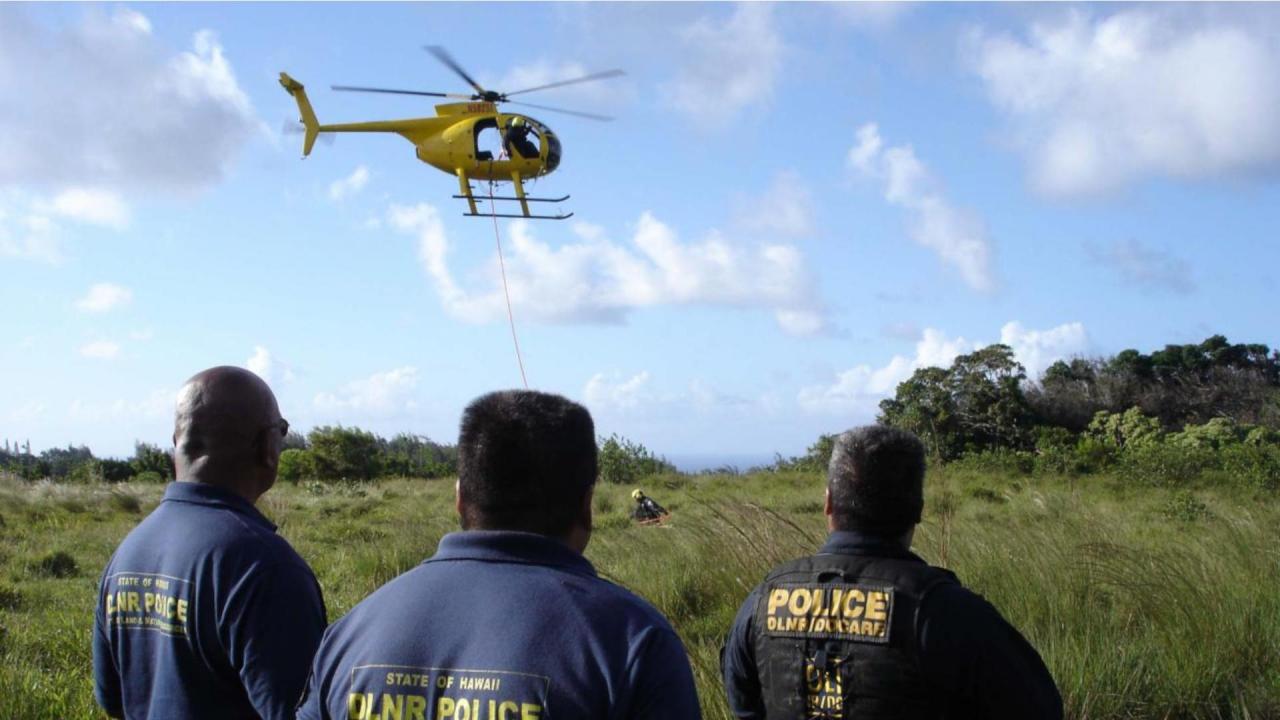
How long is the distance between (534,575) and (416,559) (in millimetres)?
7531

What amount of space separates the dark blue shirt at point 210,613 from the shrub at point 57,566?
30.6 feet

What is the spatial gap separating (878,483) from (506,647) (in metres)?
1.50

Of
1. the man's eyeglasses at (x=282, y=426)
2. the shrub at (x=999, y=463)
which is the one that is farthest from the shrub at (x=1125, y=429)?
the man's eyeglasses at (x=282, y=426)

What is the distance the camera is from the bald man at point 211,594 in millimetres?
2910

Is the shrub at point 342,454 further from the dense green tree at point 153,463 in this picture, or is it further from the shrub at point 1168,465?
the shrub at point 1168,465

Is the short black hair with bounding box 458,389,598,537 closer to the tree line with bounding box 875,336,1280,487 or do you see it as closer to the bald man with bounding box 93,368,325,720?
the bald man with bounding box 93,368,325,720

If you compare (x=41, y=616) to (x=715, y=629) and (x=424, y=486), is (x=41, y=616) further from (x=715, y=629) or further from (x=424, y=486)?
(x=424, y=486)

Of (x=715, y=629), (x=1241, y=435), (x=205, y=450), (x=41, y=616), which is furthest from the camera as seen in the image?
(x=1241, y=435)

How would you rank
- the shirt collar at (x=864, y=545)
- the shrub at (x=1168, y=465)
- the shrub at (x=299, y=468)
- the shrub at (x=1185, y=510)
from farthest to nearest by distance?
the shrub at (x=299, y=468)
the shrub at (x=1168, y=465)
the shrub at (x=1185, y=510)
the shirt collar at (x=864, y=545)

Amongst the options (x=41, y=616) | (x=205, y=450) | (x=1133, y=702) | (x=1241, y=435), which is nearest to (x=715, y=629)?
(x=1133, y=702)

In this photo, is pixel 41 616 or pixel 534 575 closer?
pixel 534 575

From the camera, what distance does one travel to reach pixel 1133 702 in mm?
5035

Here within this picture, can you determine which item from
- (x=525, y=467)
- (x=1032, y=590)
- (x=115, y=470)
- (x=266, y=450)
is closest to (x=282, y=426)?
(x=266, y=450)

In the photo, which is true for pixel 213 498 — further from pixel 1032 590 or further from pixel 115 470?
pixel 115 470
